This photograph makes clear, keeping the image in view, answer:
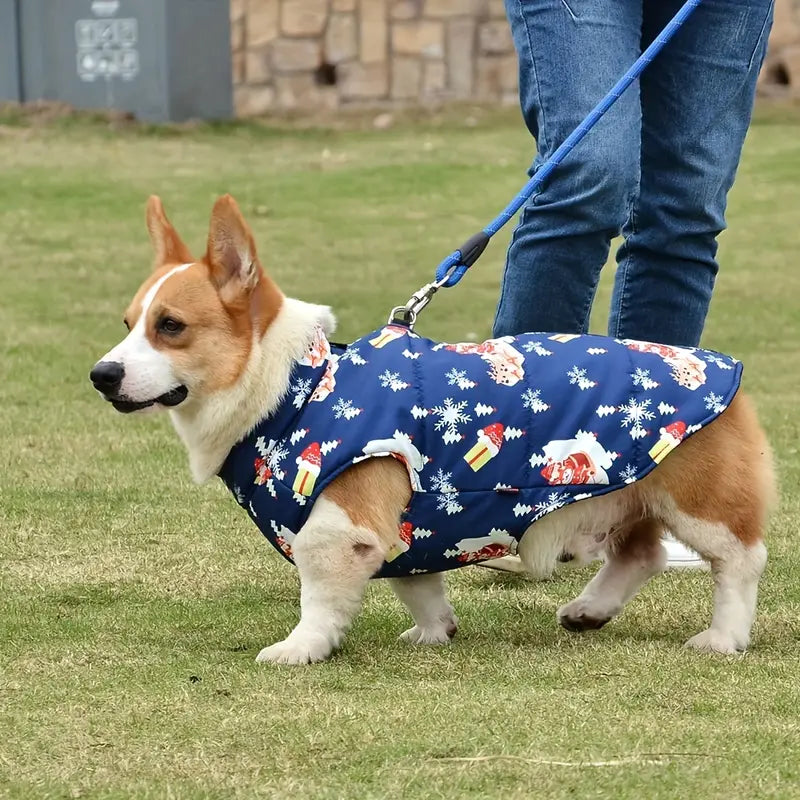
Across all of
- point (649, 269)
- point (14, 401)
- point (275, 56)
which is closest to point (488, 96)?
point (275, 56)

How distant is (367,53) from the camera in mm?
17422

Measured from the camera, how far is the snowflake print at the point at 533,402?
306cm

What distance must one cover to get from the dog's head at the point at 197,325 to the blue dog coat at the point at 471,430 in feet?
0.46

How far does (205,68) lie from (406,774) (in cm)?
1499

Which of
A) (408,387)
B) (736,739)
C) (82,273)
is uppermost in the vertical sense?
(408,387)

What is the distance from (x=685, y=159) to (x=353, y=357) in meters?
1.14

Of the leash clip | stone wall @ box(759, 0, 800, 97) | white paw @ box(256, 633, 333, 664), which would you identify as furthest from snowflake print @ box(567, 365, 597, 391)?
stone wall @ box(759, 0, 800, 97)

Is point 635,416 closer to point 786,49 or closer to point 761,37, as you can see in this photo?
point 761,37

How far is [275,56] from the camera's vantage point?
57.3ft

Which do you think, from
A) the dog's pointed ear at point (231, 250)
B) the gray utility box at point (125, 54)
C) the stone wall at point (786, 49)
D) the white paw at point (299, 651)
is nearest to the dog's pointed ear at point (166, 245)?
the dog's pointed ear at point (231, 250)

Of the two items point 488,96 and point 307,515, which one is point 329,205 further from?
point 307,515

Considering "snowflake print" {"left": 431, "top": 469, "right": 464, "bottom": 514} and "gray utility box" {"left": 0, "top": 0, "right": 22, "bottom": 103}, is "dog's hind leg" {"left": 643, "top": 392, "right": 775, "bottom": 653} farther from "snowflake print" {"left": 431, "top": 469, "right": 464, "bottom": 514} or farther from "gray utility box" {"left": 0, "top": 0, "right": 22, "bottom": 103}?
"gray utility box" {"left": 0, "top": 0, "right": 22, "bottom": 103}

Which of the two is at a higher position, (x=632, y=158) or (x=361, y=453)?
(x=632, y=158)

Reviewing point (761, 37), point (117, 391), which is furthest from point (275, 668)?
point (761, 37)
